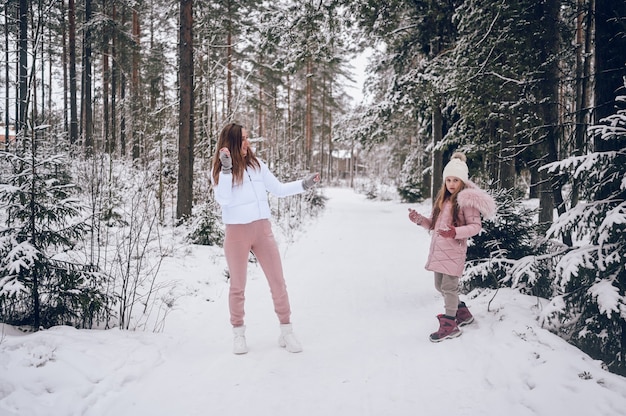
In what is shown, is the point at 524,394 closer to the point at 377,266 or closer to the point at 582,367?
the point at 582,367

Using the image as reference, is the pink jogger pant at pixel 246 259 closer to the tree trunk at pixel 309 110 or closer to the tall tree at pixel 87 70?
the tall tree at pixel 87 70

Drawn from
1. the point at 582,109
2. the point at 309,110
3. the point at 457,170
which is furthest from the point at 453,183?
the point at 309,110

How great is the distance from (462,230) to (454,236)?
11 centimetres

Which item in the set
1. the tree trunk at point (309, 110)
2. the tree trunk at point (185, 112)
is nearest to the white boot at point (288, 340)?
the tree trunk at point (185, 112)

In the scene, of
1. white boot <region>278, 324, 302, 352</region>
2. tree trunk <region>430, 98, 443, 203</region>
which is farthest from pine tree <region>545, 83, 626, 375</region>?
tree trunk <region>430, 98, 443, 203</region>

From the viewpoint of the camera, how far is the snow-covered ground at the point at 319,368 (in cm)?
259

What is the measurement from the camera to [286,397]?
2.79 m

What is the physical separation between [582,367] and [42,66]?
17.1ft

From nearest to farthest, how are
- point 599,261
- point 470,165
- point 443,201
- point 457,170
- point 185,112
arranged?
point 599,261
point 457,170
point 443,201
point 185,112
point 470,165

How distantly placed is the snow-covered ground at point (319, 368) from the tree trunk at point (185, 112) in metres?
4.73

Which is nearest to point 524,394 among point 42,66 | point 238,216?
point 238,216

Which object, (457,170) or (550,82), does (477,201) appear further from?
(550,82)

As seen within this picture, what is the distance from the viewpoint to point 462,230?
3625 mm

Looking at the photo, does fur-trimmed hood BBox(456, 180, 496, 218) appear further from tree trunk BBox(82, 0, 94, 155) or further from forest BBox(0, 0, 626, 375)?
tree trunk BBox(82, 0, 94, 155)
